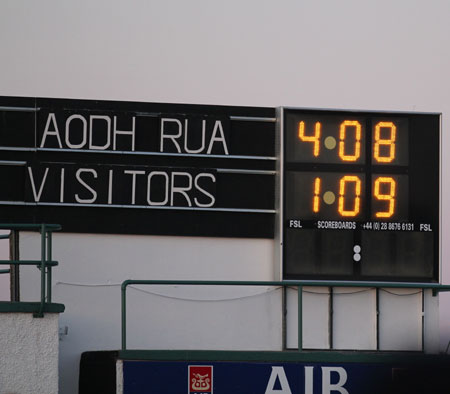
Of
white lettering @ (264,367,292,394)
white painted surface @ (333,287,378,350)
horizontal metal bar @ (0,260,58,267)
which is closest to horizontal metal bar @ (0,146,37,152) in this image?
horizontal metal bar @ (0,260,58,267)

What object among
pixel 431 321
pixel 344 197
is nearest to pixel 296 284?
pixel 344 197

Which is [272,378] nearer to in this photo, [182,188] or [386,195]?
[182,188]

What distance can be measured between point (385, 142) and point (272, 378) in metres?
2.91

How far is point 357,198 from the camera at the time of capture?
12.4 metres

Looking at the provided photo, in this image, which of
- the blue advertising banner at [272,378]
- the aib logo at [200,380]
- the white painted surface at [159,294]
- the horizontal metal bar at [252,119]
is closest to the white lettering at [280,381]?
the blue advertising banner at [272,378]

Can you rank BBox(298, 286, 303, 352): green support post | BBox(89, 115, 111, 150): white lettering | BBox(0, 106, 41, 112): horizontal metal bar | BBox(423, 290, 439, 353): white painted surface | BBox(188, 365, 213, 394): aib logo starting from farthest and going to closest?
BBox(423, 290, 439, 353): white painted surface < BBox(89, 115, 111, 150): white lettering < BBox(0, 106, 41, 112): horizontal metal bar < BBox(298, 286, 303, 352): green support post < BBox(188, 365, 213, 394): aib logo

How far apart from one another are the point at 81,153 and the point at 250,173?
5.95 ft

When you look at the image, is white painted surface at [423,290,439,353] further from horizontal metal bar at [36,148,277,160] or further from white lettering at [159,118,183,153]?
white lettering at [159,118,183,153]

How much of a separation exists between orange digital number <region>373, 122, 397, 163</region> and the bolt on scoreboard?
1cm

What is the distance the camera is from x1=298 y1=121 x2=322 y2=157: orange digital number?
1241 cm

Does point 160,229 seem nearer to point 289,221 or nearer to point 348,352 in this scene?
point 289,221

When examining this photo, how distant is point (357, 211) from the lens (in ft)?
40.7

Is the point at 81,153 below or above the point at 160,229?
above

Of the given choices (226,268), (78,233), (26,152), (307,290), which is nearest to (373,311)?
(307,290)
